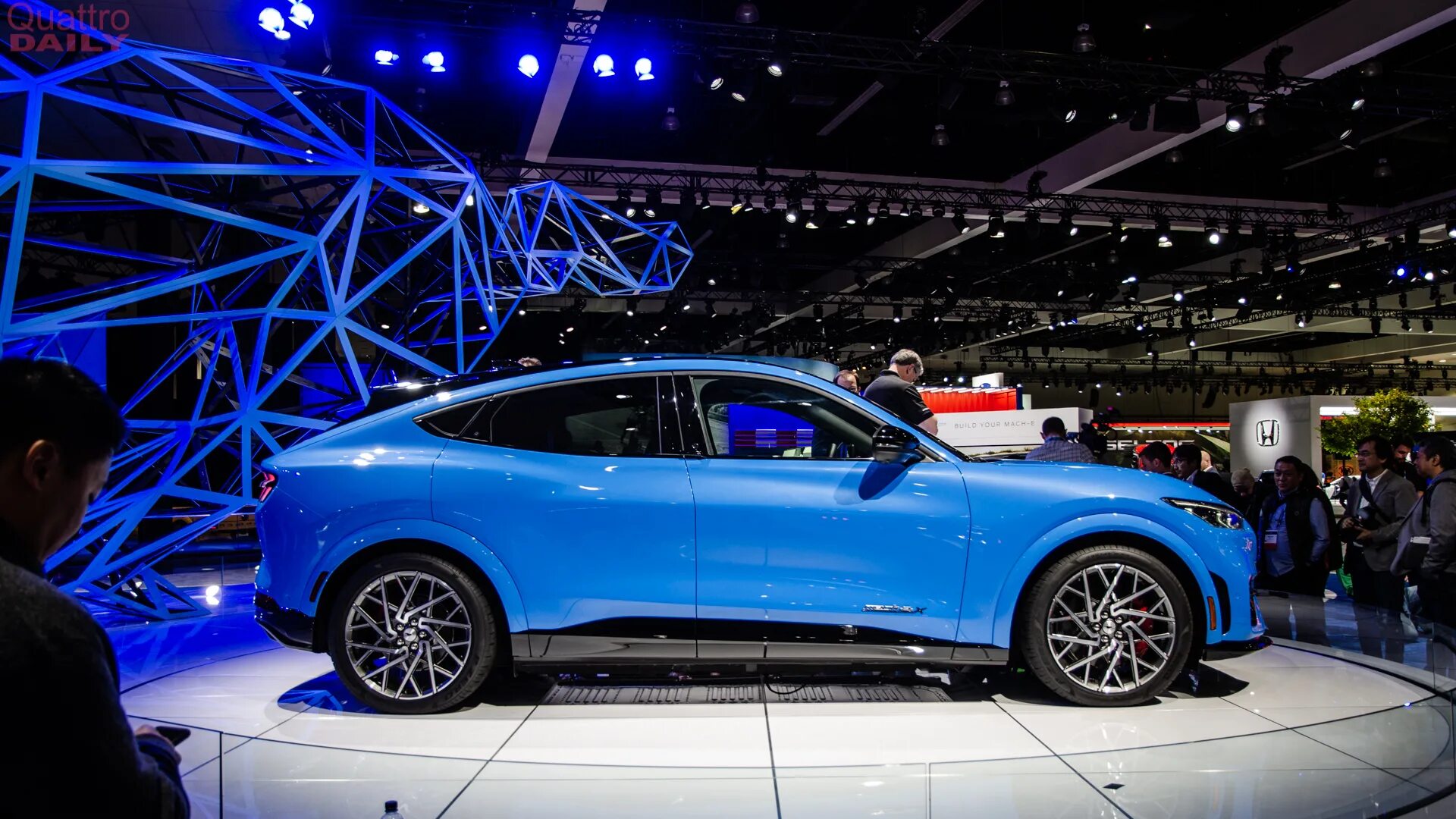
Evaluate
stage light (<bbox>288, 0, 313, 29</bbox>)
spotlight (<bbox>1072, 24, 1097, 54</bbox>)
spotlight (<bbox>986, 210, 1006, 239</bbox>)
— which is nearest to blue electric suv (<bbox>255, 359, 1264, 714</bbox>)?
stage light (<bbox>288, 0, 313, 29</bbox>)

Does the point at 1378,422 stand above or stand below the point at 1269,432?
above

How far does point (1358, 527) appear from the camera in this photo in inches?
241

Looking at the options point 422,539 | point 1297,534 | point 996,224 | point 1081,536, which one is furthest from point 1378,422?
point 422,539

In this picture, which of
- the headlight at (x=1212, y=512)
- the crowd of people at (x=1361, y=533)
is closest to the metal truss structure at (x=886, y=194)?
the crowd of people at (x=1361, y=533)

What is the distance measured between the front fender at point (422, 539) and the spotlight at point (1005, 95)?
27.2 feet

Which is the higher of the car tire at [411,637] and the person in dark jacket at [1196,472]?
the person in dark jacket at [1196,472]

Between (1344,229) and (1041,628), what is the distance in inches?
620

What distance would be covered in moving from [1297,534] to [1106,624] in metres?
3.76

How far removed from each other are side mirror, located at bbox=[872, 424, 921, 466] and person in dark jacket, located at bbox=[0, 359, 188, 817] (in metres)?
2.83

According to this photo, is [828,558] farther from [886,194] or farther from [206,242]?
[886,194]

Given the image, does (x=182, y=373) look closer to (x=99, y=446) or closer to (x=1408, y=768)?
(x=99, y=446)

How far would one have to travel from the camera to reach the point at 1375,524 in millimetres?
6023

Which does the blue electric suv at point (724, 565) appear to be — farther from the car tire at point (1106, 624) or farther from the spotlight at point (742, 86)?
the spotlight at point (742, 86)

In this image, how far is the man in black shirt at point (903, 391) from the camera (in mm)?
5438
